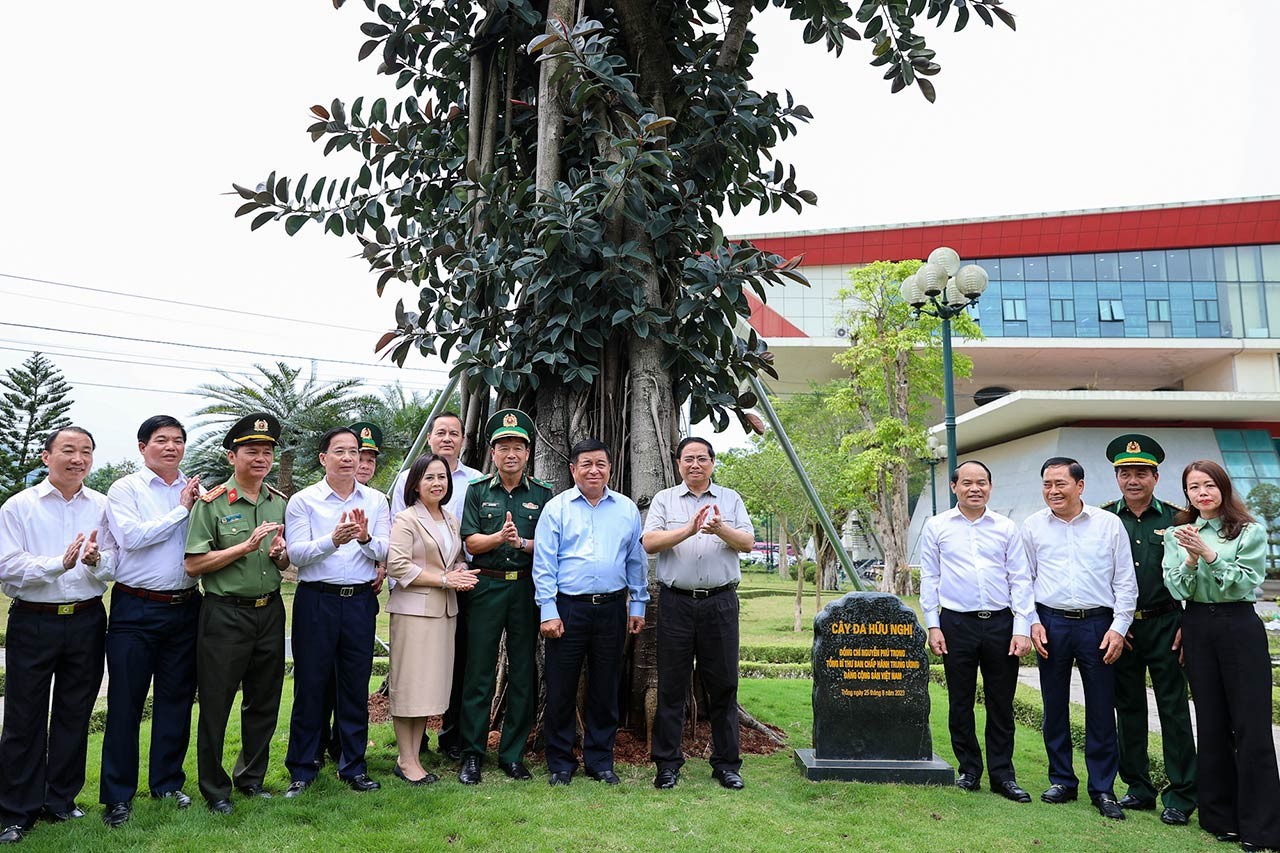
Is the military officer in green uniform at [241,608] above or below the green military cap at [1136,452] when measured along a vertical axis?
below

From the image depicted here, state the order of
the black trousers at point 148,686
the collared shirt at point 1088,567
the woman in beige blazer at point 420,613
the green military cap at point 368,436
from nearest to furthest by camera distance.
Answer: the black trousers at point 148,686 → the woman in beige blazer at point 420,613 → the collared shirt at point 1088,567 → the green military cap at point 368,436

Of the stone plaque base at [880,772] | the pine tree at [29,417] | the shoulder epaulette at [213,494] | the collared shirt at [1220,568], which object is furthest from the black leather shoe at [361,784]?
the pine tree at [29,417]

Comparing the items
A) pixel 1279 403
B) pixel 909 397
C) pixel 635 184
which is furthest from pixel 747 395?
pixel 1279 403

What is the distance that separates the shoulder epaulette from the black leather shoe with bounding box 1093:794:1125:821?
4.61 metres

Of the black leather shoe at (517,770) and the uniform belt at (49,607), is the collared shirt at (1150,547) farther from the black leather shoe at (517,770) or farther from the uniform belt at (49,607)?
the uniform belt at (49,607)

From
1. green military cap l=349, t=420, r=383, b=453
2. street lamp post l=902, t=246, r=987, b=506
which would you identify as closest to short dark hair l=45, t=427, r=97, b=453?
green military cap l=349, t=420, r=383, b=453

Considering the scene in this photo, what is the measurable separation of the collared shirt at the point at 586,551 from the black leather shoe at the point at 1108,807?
253 centimetres

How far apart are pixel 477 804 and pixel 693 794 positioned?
3.49 ft

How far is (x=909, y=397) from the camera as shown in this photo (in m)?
26.1

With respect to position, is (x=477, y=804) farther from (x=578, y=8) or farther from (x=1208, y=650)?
(x=578, y=8)

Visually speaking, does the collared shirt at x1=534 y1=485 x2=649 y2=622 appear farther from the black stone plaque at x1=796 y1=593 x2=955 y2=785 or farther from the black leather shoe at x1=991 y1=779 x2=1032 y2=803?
the black leather shoe at x1=991 y1=779 x2=1032 y2=803

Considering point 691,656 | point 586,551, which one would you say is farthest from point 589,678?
point 586,551

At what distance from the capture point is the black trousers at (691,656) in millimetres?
4543

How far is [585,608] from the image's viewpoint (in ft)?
14.8
